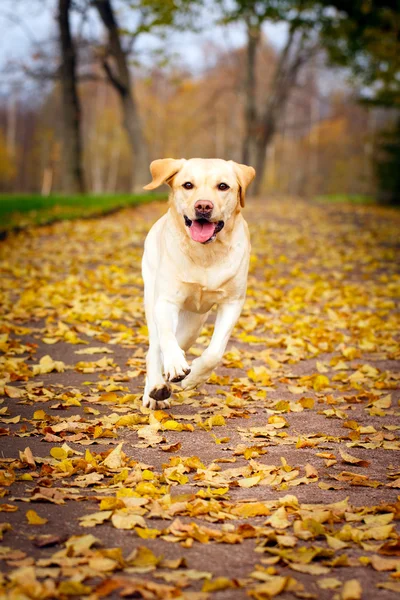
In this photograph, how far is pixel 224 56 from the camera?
43.4 meters

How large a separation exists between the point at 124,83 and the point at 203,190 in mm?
27224

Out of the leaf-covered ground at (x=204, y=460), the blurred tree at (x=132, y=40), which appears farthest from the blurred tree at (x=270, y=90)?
the leaf-covered ground at (x=204, y=460)

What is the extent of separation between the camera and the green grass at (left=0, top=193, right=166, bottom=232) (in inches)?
698

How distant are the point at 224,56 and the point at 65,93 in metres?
18.6

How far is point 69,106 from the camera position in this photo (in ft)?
89.8

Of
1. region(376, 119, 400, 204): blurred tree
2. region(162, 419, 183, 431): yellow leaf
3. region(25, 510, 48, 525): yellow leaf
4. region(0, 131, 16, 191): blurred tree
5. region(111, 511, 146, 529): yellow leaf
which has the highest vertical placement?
region(0, 131, 16, 191): blurred tree

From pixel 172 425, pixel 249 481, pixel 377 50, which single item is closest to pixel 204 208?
pixel 172 425

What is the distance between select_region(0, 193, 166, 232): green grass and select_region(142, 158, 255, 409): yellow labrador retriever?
11130 millimetres

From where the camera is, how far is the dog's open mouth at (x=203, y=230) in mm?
4836

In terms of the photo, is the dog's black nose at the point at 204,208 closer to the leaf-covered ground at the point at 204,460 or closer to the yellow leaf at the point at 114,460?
the leaf-covered ground at the point at 204,460

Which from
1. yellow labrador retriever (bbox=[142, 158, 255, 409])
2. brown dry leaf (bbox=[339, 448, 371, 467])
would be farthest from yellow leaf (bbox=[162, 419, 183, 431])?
brown dry leaf (bbox=[339, 448, 371, 467])

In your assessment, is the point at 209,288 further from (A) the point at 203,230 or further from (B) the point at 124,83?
(B) the point at 124,83

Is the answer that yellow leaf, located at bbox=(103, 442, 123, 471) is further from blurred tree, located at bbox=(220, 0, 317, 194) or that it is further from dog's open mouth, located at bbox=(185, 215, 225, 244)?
blurred tree, located at bbox=(220, 0, 317, 194)

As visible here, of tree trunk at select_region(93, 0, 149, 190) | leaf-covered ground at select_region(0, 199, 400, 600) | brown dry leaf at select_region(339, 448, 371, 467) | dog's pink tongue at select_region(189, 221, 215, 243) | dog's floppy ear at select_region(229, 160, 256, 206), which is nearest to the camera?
leaf-covered ground at select_region(0, 199, 400, 600)
